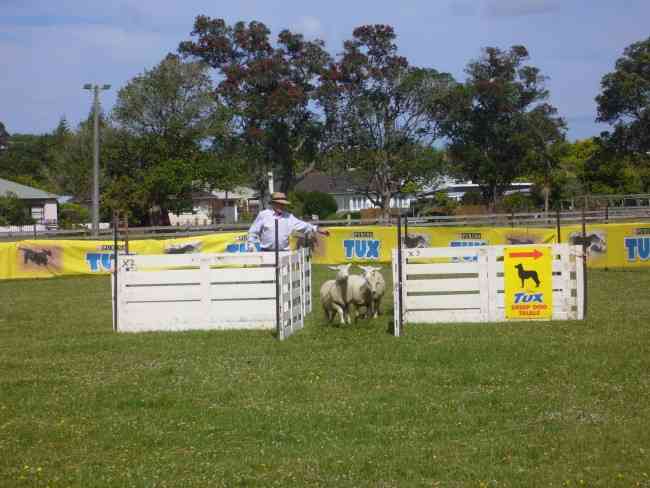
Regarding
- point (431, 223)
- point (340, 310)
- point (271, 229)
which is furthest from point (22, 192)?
point (340, 310)

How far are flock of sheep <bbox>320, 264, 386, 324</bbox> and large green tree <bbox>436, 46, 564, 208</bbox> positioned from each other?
133ft

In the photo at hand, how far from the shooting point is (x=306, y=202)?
218 feet

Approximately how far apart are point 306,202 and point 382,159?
1644 cm

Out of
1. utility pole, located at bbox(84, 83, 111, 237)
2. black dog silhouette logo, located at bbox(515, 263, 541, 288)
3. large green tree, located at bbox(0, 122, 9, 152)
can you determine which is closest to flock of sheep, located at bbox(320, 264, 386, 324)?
black dog silhouette logo, located at bbox(515, 263, 541, 288)

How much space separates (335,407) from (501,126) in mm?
49381

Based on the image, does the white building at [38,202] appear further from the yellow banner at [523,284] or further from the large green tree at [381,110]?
the yellow banner at [523,284]

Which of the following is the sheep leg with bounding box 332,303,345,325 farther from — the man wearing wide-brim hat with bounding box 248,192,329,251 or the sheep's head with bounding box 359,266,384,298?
the man wearing wide-brim hat with bounding box 248,192,329,251

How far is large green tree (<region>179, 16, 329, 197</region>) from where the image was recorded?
5053 cm

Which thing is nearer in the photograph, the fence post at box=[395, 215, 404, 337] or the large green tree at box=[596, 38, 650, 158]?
the fence post at box=[395, 215, 404, 337]

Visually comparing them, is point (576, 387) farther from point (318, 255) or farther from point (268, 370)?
point (318, 255)

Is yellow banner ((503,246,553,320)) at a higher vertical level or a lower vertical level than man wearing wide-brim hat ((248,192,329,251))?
lower

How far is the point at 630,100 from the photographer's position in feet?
184

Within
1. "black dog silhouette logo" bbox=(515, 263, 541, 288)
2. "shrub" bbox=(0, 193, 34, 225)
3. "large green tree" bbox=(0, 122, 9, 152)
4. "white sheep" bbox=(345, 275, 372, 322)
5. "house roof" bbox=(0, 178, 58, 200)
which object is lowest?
"white sheep" bbox=(345, 275, 372, 322)

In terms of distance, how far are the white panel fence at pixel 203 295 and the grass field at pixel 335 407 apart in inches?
21.5
